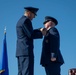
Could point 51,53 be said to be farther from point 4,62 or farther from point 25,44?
point 4,62

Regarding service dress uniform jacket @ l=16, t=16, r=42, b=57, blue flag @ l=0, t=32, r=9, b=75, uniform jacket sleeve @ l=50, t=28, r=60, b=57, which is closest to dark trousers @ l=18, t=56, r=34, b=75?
service dress uniform jacket @ l=16, t=16, r=42, b=57

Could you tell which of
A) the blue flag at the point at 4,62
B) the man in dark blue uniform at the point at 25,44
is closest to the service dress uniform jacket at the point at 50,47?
the man in dark blue uniform at the point at 25,44

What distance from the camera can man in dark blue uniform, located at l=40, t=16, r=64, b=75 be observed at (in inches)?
244

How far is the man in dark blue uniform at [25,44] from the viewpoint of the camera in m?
5.76

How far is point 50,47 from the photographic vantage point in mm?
6262

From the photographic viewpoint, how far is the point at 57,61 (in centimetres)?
624

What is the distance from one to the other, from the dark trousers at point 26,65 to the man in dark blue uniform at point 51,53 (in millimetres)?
512

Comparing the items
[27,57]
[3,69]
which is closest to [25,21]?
[27,57]

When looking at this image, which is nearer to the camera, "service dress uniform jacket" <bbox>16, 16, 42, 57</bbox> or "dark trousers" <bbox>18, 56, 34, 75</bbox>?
"dark trousers" <bbox>18, 56, 34, 75</bbox>

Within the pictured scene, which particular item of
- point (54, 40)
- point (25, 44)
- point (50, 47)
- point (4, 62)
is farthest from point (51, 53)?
point (4, 62)

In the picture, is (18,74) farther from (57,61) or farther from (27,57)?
(57,61)

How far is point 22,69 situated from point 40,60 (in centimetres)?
67

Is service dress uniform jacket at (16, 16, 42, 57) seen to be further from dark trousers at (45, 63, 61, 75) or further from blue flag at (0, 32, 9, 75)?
blue flag at (0, 32, 9, 75)

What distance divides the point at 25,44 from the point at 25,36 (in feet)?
0.59
